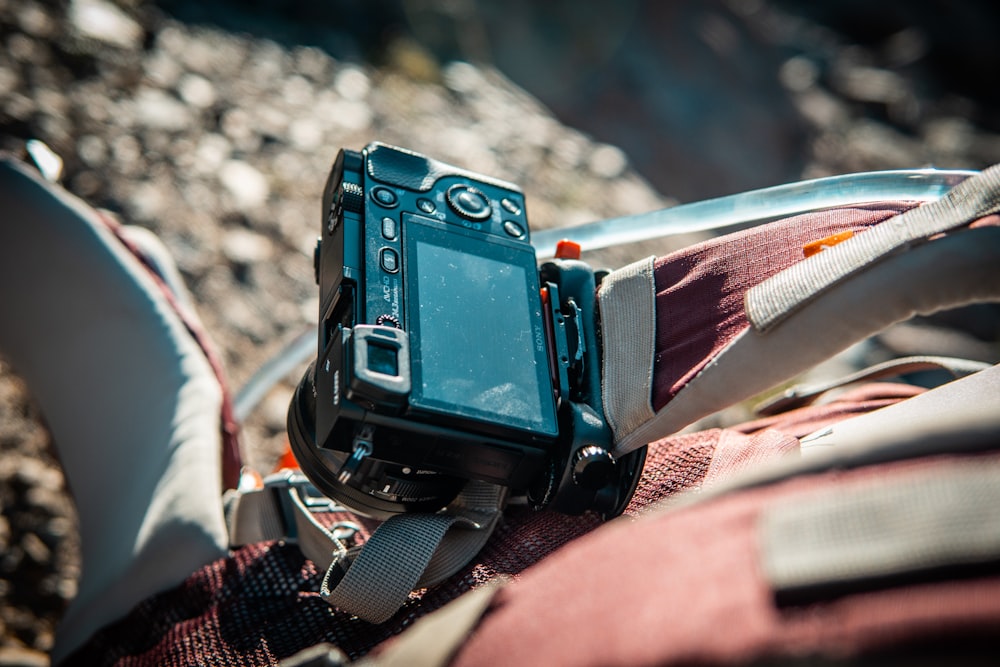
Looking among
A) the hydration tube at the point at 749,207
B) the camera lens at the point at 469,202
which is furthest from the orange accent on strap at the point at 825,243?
the camera lens at the point at 469,202

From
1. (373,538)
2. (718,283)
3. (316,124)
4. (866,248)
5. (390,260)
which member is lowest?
(316,124)

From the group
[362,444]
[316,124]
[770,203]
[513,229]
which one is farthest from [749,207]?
[316,124]

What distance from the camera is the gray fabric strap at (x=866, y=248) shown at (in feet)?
2.14

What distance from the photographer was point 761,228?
0.84 metres

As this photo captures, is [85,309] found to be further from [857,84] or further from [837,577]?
[857,84]

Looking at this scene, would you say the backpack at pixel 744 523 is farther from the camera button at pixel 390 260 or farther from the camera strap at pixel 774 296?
the camera button at pixel 390 260

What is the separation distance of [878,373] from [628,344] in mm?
521

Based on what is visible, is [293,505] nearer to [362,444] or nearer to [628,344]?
[362,444]

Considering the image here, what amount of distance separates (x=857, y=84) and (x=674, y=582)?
603cm

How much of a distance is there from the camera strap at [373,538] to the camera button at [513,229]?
0.29m

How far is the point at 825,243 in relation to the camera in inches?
30.4

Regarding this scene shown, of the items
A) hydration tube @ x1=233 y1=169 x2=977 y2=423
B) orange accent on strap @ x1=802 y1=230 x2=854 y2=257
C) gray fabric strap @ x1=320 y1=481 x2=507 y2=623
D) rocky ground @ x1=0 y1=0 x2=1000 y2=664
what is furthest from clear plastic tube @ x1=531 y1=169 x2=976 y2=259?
rocky ground @ x1=0 y1=0 x2=1000 y2=664

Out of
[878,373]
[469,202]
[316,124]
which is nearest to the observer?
[469,202]

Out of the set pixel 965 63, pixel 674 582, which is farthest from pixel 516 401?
pixel 965 63
